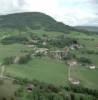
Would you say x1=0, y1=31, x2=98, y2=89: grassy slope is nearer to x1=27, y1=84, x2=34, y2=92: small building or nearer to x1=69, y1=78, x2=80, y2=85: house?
x1=69, y1=78, x2=80, y2=85: house

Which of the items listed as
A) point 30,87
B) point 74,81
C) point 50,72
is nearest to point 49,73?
point 50,72

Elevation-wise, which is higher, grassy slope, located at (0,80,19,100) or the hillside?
grassy slope, located at (0,80,19,100)

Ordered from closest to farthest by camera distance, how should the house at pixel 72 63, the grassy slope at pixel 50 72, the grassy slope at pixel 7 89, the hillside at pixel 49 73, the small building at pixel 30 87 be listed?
1. the grassy slope at pixel 7 89
2. the hillside at pixel 49 73
3. the small building at pixel 30 87
4. the grassy slope at pixel 50 72
5. the house at pixel 72 63

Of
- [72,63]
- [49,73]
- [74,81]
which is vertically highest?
[49,73]

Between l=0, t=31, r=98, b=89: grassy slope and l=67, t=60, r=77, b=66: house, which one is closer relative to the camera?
l=0, t=31, r=98, b=89: grassy slope

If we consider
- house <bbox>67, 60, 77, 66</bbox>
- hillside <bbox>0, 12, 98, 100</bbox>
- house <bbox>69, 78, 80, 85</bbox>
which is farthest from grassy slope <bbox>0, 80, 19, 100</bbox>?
house <bbox>67, 60, 77, 66</bbox>

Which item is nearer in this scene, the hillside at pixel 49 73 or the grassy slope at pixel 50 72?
the hillside at pixel 49 73

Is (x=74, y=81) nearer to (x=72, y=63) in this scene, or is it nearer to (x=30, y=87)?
(x=30, y=87)

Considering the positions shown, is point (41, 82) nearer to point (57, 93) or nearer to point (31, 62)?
point (57, 93)

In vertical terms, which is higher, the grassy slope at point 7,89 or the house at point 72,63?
the grassy slope at point 7,89

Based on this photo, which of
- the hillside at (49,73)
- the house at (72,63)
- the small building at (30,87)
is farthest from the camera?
the house at (72,63)

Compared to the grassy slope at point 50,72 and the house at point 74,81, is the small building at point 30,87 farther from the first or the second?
the house at point 74,81

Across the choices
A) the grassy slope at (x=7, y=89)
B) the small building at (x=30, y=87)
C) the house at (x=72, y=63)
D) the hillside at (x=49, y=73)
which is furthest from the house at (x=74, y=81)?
the house at (x=72, y=63)
